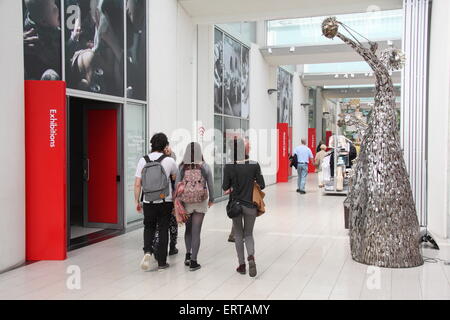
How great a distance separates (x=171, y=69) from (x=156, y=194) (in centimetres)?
464

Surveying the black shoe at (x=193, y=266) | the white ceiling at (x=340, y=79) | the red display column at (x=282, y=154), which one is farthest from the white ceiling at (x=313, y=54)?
the black shoe at (x=193, y=266)

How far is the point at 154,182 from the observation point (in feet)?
17.1

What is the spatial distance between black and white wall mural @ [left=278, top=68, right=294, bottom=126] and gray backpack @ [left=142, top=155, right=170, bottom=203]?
1357 cm

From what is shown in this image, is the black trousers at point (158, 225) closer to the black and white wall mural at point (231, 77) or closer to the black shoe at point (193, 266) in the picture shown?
the black shoe at point (193, 266)

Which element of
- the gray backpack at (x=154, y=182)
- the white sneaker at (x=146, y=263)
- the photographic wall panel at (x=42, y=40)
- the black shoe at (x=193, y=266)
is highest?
the photographic wall panel at (x=42, y=40)

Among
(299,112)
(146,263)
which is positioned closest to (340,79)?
(299,112)

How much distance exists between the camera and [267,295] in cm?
445

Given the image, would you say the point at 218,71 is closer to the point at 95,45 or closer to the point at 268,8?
the point at 268,8

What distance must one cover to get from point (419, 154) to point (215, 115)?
5.25 meters

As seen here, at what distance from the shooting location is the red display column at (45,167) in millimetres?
5594

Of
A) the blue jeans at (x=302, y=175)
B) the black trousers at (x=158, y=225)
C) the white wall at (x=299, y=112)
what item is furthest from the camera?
the white wall at (x=299, y=112)

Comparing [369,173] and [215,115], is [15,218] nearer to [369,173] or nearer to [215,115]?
[369,173]

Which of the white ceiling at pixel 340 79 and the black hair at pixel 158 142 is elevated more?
the white ceiling at pixel 340 79

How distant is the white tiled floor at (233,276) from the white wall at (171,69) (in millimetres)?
2657
